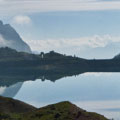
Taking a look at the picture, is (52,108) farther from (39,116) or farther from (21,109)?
(21,109)

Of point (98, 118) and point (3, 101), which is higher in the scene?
point (3, 101)

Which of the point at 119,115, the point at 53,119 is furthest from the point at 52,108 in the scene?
the point at 119,115

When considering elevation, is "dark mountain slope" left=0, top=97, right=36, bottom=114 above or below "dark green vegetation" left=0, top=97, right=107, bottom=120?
above

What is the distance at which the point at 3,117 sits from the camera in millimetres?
93250

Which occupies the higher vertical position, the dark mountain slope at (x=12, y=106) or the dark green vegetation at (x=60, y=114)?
the dark mountain slope at (x=12, y=106)

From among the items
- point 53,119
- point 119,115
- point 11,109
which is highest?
point 119,115

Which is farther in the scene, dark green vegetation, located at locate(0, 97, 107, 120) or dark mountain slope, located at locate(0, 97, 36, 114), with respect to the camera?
dark mountain slope, located at locate(0, 97, 36, 114)

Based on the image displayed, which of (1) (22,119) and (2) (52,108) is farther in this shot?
(2) (52,108)

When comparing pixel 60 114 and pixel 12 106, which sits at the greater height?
pixel 12 106

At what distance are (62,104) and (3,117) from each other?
12.4 m

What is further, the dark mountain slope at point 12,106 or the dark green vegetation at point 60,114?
the dark mountain slope at point 12,106

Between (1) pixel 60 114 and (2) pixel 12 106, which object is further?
(2) pixel 12 106

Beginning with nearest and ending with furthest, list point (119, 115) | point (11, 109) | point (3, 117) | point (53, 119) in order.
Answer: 1. point (53, 119)
2. point (3, 117)
3. point (11, 109)
4. point (119, 115)

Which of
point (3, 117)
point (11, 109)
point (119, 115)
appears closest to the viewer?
point (3, 117)
